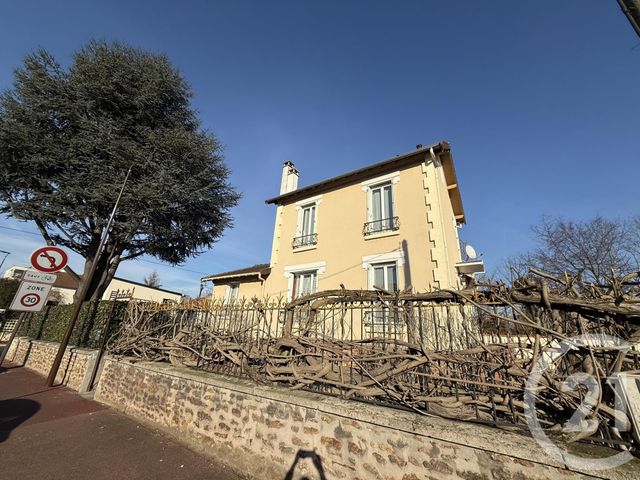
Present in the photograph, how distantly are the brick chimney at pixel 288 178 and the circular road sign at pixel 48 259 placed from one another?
29.2 feet

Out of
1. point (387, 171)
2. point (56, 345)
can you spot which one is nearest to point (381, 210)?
point (387, 171)

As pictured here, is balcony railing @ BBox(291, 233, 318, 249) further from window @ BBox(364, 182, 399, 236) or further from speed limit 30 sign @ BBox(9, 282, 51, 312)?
speed limit 30 sign @ BBox(9, 282, 51, 312)

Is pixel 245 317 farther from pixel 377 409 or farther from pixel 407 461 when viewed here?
pixel 407 461

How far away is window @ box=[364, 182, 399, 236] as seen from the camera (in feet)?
31.4

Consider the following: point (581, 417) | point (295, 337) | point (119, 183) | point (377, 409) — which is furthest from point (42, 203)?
point (581, 417)

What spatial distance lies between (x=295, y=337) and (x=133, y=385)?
422cm

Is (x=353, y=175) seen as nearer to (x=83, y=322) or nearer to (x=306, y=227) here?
(x=306, y=227)

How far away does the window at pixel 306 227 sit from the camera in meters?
11.3

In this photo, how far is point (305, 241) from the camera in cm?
1141

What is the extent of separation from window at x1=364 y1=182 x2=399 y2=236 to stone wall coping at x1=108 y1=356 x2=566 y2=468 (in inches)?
273

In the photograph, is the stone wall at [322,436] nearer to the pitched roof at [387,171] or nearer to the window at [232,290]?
the window at [232,290]

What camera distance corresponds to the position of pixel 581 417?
2283mm

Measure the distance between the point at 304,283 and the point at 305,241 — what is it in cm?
182

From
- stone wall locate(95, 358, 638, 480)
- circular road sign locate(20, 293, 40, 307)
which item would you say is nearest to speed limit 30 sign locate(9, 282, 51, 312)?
circular road sign locate(20, 293, 40, 307)
